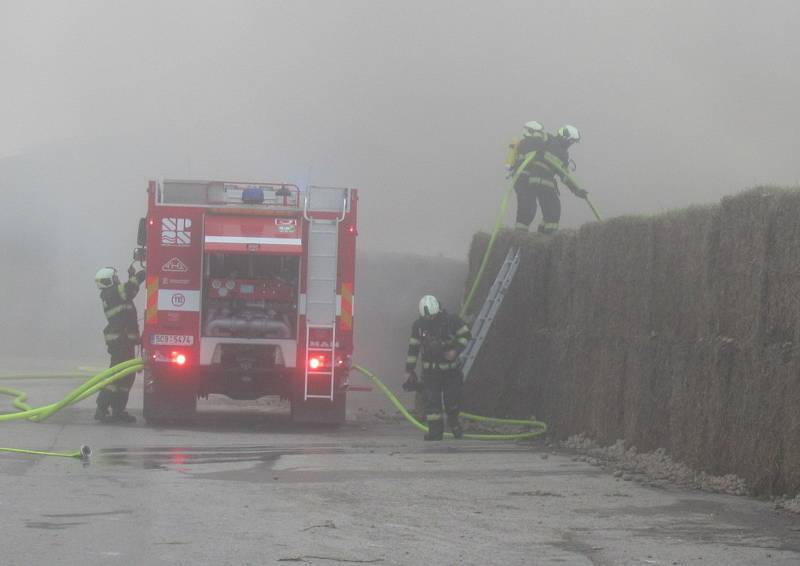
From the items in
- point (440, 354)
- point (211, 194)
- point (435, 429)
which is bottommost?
point (435, 429)

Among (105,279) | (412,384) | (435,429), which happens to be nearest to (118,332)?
(105,279)

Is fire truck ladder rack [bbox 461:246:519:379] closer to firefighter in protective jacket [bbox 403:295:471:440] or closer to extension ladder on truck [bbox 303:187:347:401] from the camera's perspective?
firefighter in protective jacket [bbox 403:295:471:440]

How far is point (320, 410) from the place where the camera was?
15.3m

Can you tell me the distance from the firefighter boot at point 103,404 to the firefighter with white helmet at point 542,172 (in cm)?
518

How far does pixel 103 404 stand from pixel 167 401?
2.55ft

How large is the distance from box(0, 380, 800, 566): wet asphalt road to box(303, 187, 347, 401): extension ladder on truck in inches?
69.1

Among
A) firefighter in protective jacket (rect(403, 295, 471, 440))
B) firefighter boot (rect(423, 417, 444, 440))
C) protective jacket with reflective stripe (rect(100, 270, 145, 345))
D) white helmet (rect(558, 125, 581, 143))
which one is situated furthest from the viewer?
white helmet (rect(558, 125, 581, 143))

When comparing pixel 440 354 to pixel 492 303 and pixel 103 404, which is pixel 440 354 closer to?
pixel 492 303

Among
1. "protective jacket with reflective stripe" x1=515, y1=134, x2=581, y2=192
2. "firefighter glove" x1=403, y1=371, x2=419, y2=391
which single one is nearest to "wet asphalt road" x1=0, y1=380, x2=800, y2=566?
"firefighter glove" x1=403, y1=371, x2=419, y2=391

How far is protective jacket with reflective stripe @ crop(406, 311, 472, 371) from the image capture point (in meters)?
14.5

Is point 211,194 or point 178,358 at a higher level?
point 211,194

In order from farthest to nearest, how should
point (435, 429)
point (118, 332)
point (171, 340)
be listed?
point (118, 332), point (171, 340), point (435, 429)

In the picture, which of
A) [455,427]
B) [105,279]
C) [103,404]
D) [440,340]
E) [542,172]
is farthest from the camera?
[542,172]

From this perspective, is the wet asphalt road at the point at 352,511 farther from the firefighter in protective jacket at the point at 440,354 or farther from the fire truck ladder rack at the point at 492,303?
the fire truck ladder rack at the point at 492,303
